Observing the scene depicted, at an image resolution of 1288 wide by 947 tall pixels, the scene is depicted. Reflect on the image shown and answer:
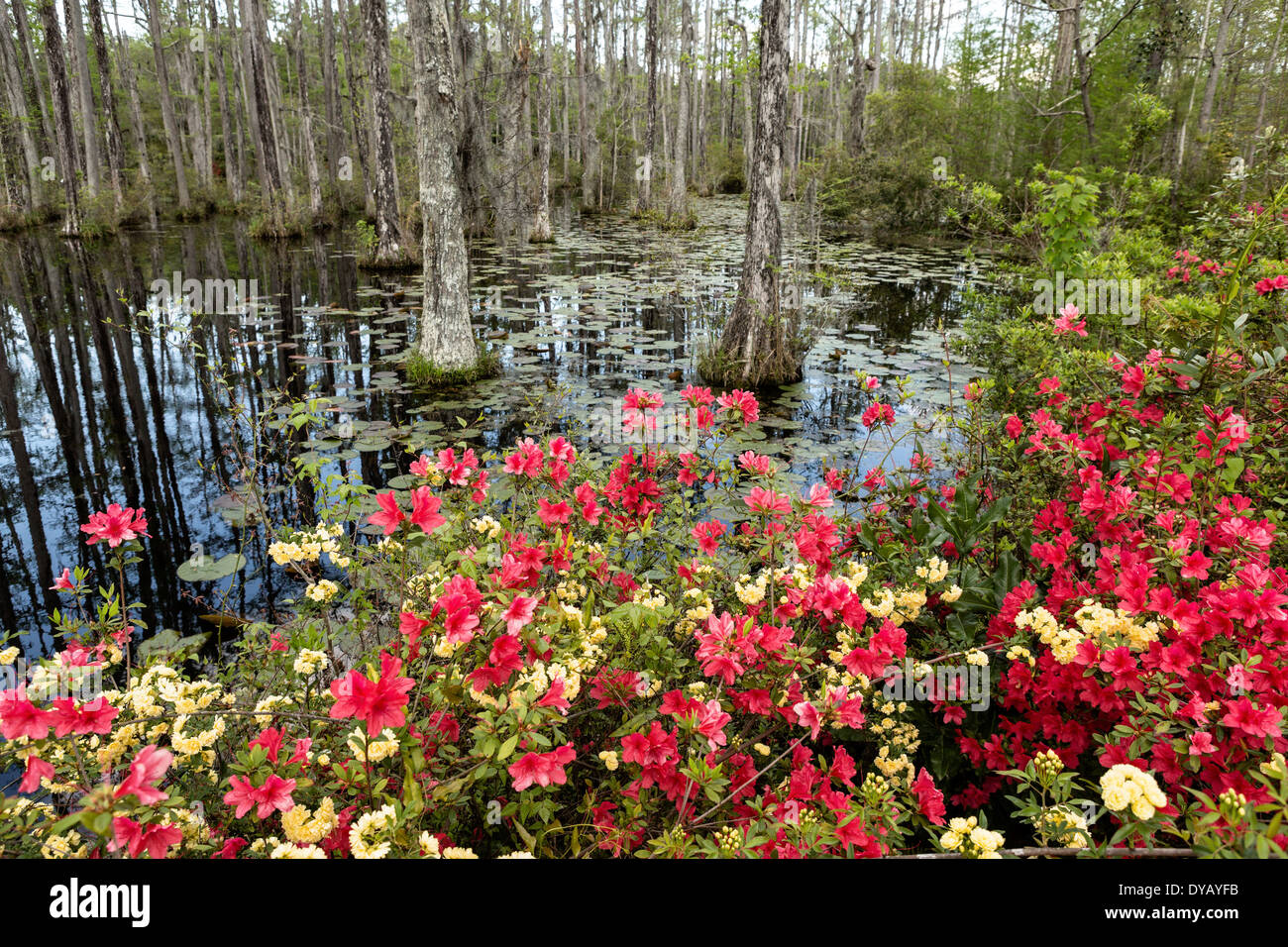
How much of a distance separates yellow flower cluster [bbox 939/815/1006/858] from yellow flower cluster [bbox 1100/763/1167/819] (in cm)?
19

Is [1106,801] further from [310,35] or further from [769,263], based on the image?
[310,35]

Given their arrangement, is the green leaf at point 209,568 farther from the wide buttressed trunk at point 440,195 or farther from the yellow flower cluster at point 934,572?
the wide buttressed trunk at point 440,195

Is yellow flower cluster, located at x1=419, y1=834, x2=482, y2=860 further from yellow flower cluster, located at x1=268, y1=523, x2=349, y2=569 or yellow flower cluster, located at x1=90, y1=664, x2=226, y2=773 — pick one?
yellow flower cluster, located at x1=268, y1=523, x2=349, y2=569

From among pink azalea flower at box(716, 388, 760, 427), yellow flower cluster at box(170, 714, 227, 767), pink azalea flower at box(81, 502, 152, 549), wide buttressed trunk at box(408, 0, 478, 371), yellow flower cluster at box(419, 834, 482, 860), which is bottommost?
yellow flower cluster at box(170, 714, 227, 767)

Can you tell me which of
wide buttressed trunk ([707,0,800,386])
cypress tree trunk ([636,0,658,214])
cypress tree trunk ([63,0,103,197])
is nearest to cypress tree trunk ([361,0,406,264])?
wide buttressed trunk ([707,0,800,386])

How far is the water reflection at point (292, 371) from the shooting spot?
12.6ft

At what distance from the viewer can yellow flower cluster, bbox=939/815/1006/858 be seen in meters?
1.07

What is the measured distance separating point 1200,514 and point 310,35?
144 feet

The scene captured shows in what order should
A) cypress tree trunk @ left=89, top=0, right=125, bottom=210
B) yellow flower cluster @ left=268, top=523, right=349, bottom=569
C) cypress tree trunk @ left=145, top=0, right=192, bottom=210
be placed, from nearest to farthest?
yellow flower cluster @ left=268, top=523, right=349, bottom=569 → cypress tree trunk @ left=89, top=0, right=125, bottom=210 → cypress tree trunk @ left=145, top=0, right=192, bottom=210

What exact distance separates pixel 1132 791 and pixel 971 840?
0.28 meters

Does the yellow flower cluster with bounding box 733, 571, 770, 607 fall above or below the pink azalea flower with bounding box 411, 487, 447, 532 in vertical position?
below

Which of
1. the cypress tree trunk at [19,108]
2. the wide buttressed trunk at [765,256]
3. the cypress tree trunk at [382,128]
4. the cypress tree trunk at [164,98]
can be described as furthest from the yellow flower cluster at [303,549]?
the cypress tree trunk at [164,98]

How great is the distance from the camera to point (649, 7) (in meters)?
15.9
